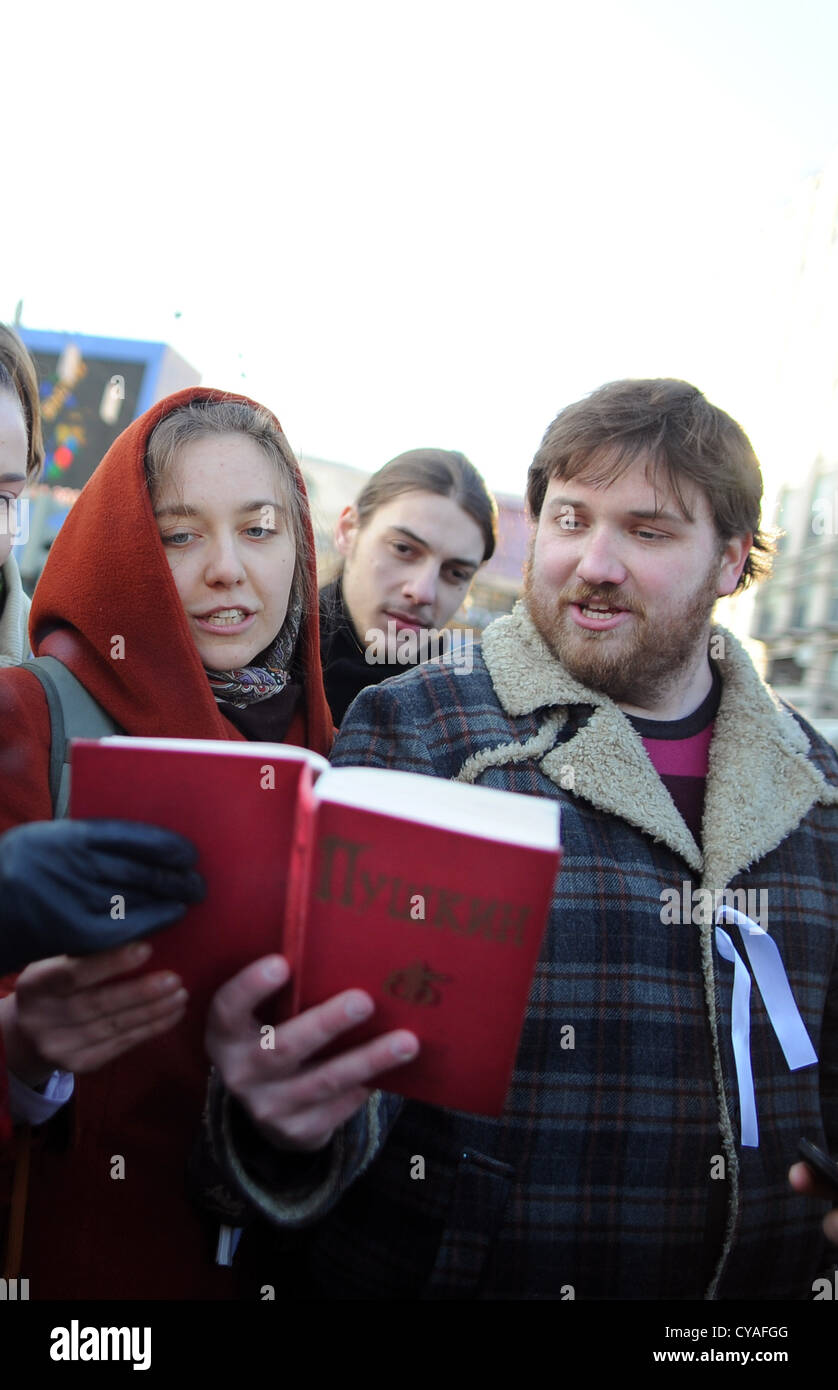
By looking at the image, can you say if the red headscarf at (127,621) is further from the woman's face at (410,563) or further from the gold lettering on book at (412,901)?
the woman's face at (410,563)

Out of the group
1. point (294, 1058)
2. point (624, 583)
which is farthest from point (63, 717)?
point (624, 583)

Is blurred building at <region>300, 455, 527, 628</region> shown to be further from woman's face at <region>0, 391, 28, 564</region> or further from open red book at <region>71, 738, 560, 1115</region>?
open red book at <region>71, 738, 560, 1115</region>

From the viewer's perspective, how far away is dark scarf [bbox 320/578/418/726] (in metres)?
2.77

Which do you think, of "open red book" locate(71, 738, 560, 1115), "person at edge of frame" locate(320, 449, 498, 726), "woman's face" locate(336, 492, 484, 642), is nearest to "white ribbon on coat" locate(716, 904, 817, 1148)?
"open red book" locate(71, 738, 560, 1115)

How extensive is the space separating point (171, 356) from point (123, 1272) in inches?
288

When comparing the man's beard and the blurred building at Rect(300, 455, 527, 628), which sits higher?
the man's beard

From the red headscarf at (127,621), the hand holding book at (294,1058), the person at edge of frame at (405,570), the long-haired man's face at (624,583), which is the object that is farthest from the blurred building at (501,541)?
the hand holding book at (294,1058)

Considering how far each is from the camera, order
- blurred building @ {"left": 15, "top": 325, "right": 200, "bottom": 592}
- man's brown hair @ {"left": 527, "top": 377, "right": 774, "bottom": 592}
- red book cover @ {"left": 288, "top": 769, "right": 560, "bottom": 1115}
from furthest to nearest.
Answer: blurred building @ {"left": 15, "top": 325, "right": 200, "bottom": 592} → man's brown hair @ {"left": 527, "top": 377, "right": 774, "bottom": 592} → red book cover @ {"left": 288, "top": 769, "right": 560, "bottom": 1115}

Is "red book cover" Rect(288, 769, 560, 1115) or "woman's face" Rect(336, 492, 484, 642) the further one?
"woman's face" Rect(336, 492, 484, 642)

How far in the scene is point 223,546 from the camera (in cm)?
170

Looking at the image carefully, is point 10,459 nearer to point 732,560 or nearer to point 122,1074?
point 122,1074

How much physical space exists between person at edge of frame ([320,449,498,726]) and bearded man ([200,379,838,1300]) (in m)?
0.89

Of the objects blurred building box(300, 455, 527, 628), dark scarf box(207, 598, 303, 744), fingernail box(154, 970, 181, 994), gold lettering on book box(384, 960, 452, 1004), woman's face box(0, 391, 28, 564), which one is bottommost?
blurred building box(300, 455, 527, 628)
